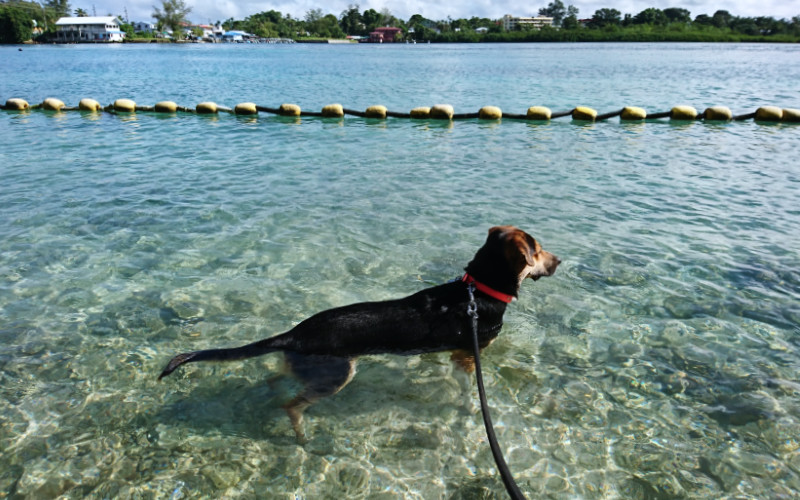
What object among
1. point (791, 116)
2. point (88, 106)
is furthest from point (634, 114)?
point (88, 106)

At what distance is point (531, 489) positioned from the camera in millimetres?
4254

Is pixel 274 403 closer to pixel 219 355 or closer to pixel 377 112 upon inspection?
pixel 219 355

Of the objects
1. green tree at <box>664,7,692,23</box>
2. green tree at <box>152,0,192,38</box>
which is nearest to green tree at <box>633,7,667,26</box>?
green tree at <box>664,7,692,23</box>

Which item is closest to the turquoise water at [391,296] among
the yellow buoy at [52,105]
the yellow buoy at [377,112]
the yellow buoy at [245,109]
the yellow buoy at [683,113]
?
the yellow buoy at [683,113]

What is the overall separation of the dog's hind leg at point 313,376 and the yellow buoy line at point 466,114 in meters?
21.4

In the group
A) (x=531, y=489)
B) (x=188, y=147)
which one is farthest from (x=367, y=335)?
(x=188, y=147)

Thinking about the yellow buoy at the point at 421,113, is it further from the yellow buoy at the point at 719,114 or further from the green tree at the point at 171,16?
the green tree at the point at 171,16

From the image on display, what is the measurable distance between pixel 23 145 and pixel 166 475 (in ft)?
62.4

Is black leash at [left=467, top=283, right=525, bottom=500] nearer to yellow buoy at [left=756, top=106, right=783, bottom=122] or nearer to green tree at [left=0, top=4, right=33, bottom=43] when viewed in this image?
yellow buoy at [left=756, top=106, right=783, bottom=122]

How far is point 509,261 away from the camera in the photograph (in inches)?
195

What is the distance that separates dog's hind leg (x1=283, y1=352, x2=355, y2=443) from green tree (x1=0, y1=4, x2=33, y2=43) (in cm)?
18677

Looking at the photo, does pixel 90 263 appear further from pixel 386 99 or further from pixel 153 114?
pixel 386 99

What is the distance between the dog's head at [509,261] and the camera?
4.91 metres

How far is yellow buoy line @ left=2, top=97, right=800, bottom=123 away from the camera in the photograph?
2331cm
